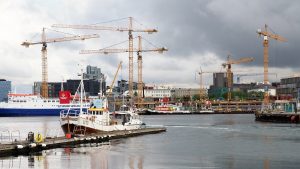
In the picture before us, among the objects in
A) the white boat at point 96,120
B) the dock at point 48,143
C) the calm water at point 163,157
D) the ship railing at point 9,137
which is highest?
the white boat at point 96,120

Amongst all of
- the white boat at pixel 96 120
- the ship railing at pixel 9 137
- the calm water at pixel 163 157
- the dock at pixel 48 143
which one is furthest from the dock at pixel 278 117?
the ship railing at pixel 9 137

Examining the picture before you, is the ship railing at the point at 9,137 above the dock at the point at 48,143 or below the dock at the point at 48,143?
below

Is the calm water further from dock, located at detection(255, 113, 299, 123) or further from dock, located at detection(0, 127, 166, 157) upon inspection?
dock, located at detection(255, 113, 299, 123)

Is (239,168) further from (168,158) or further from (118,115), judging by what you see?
(118,115)

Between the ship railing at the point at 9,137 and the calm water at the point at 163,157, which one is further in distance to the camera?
the ship railing at the point at 9,137

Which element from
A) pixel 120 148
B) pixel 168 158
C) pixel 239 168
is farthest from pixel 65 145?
pixel 239 168

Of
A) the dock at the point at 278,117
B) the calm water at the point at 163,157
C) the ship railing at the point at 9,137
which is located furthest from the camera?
the dock at the point at 278,117

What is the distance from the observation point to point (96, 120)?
7994 centimetres

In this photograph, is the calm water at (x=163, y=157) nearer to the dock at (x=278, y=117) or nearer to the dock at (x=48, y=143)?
the dock at (x=48, y=143)

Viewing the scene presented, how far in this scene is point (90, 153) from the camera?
57.6 meters

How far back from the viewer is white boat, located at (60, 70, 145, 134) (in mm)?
75812

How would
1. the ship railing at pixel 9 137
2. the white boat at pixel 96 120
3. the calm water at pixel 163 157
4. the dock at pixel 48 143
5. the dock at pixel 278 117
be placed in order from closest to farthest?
the calm water at pixel 163 157
the dock at pixel 48 143
the ship railing at pixel 9 137
the white boat at pixel 96 120
the dock at pixel 278 117

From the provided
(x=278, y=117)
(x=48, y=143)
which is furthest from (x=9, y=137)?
(x=278, y=117)

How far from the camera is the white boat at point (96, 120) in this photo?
7581 cm
